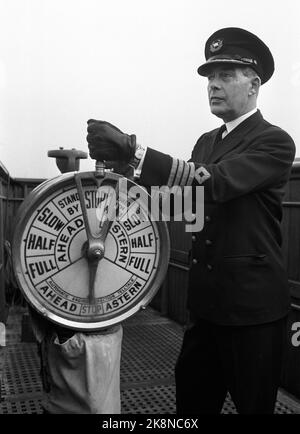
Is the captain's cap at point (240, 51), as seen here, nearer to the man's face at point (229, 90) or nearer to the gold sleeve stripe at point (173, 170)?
the man's face at point (229, 90)

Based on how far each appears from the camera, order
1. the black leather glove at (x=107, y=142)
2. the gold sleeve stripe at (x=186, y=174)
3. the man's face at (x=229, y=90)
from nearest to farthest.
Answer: the black leather glove at (x=107, y=142)
the gold sleeve stripe at (x=186, y=174)
the man's face at (x=229, y=90)

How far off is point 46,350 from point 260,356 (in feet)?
2.33

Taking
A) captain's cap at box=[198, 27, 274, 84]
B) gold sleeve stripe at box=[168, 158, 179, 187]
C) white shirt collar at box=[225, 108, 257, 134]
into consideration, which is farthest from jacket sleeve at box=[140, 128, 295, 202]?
captain's cap at box=[198, 27, 274, 84]

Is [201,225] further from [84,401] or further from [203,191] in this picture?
[84,401]

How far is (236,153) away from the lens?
1620 millimetres

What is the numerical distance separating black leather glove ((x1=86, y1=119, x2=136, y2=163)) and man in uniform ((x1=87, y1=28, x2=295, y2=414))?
0.07 metres

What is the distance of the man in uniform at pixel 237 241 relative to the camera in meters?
1.47

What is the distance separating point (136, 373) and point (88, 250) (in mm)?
1771

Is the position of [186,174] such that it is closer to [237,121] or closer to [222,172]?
[222,172]

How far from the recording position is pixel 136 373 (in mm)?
2932

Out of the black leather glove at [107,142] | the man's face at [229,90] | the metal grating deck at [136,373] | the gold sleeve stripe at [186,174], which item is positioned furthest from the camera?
the metal grating deck at [136,373]

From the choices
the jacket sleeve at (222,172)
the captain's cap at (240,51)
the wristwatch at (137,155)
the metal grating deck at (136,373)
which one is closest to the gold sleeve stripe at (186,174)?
the jacket sleeve at (222,172)

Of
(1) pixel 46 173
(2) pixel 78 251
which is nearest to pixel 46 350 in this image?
(2) pixel 78 251

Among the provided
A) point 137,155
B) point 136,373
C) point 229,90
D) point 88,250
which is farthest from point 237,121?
point 136,373
